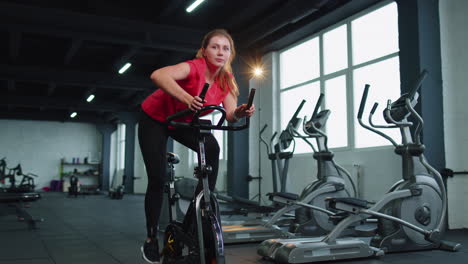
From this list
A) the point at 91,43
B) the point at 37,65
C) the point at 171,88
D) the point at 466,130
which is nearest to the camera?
the point at 171,88

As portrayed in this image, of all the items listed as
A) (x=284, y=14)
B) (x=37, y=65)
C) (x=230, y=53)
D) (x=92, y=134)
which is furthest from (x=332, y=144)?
(x=92, y=134)

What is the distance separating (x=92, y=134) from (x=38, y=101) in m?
5.49

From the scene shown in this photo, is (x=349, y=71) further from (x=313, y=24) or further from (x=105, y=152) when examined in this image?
(x=105, y=152)

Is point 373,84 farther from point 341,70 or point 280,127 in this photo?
point 280,127

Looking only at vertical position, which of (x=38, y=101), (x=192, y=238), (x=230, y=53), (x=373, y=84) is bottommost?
(x=192, y=238)

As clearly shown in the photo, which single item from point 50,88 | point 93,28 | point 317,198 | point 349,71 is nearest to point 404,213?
point 317,198

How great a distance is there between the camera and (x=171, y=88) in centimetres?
181

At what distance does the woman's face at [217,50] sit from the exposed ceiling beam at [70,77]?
920 cm

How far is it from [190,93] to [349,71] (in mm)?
4976

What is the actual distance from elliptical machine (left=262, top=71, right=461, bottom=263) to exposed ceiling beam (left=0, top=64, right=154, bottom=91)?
27.6 feet

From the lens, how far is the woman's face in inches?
78.7

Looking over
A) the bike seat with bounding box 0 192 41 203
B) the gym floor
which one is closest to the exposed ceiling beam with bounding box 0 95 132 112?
the gym floor

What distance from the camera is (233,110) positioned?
2125mm

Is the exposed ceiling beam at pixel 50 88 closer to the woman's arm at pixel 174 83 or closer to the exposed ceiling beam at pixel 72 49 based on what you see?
the exposed ceiling beam at pixel 72 49
